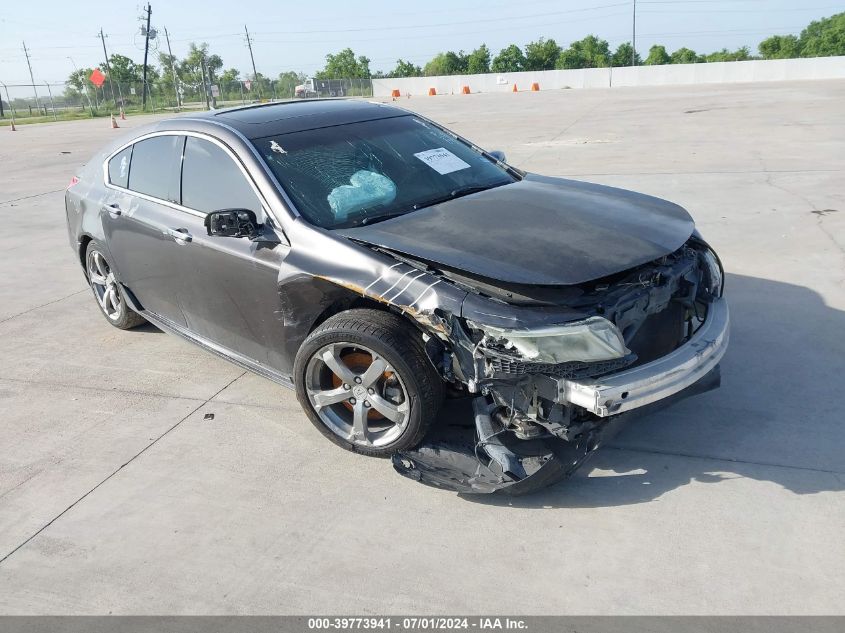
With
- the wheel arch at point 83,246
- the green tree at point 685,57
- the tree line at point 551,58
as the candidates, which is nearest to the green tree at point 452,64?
the tree line at point 551,58

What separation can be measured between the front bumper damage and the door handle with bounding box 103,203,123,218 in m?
2.84

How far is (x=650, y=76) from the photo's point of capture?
160 feet

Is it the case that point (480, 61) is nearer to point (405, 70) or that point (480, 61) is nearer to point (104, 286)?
point (405, 70)

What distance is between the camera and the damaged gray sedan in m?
3.15

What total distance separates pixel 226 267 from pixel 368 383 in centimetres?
118

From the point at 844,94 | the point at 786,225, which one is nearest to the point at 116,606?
the point at 786,225

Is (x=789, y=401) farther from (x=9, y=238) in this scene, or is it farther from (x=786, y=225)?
(x=9, y=238)

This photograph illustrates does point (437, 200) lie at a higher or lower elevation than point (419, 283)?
higher

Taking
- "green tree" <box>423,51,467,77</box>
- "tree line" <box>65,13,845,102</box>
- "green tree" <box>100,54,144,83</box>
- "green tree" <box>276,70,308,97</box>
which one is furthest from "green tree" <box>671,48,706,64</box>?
"green tree" <box>100,54,144,83</box>

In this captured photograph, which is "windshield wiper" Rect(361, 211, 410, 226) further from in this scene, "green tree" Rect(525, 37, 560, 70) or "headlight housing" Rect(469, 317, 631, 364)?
"green tree" Rect(525, 37, 560, 70)

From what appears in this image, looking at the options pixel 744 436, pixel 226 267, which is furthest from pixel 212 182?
pixel 744 436

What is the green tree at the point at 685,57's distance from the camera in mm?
84562

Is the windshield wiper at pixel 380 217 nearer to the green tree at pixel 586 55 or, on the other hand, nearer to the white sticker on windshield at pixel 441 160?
the white sticker on windshield at pixel 441 160
